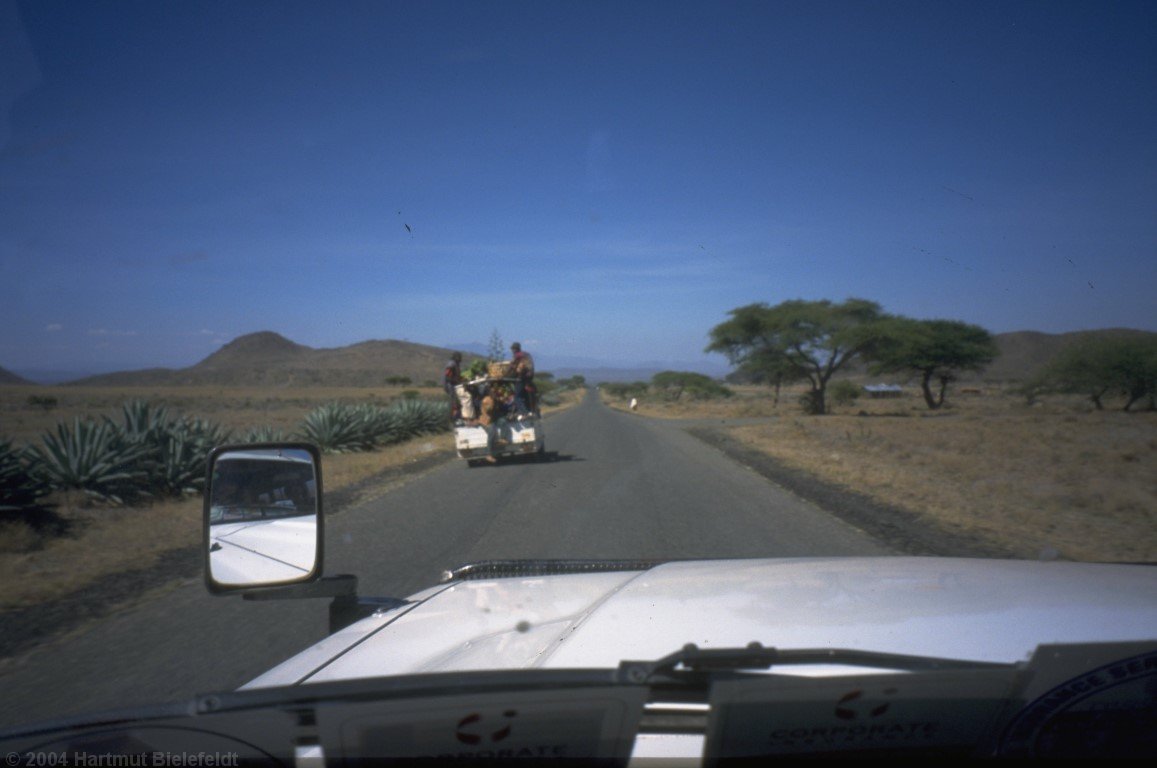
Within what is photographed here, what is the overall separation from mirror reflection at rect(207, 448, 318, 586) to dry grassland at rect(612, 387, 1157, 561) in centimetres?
712

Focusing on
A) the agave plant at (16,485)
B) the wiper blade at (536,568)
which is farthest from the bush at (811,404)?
the wiper blade at (536,568)

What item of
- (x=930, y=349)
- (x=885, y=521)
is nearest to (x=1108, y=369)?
(x=930, y=349)

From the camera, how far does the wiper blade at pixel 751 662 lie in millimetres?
1868

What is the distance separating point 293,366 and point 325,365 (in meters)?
9.20

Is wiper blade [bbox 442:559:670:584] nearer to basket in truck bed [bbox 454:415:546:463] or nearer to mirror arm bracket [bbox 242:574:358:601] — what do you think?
mirror arm bracket [bbox 242:574:358:601]

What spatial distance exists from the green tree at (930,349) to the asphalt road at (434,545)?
31.4 m

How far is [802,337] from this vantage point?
1833 inches

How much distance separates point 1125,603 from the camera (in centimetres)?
256

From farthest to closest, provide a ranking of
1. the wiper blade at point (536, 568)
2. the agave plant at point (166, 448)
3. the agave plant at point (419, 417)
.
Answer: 1. the agave plant at point (419, 417)
2. the agave plant at point (166, 448)
3. the wiper blade at point (536, 568)

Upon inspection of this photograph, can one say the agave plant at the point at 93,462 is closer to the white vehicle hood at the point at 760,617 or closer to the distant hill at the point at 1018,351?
the white vehicle hood at the point at 760,617

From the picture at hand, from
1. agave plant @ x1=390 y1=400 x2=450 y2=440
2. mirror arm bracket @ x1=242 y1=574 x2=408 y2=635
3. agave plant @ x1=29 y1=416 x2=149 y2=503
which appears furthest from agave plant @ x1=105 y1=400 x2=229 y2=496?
agave plant @ x1=390 y1=400 x2=450 y2=440

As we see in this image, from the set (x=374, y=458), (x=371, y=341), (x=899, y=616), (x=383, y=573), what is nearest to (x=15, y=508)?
(x=383, y=573)

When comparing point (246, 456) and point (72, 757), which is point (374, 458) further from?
point (72, 757)

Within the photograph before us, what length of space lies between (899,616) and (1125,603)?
0.74 m
